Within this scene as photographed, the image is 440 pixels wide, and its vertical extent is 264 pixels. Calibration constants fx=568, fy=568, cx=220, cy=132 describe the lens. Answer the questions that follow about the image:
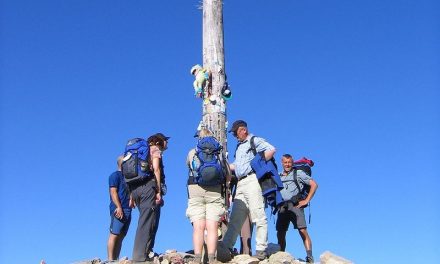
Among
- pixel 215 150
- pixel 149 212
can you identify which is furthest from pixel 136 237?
pixel 215 150

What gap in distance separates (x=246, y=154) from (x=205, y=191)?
3.41ft

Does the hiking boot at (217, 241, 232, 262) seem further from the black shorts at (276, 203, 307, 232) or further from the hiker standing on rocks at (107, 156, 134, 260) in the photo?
the black shorts at (276, 203, 307, 232)

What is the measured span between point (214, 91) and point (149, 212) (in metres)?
3.43

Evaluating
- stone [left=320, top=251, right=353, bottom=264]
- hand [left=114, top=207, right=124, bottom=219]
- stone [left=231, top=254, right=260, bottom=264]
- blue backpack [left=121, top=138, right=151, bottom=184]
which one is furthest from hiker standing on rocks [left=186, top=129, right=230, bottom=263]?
stone [left=320, top=251, right=353, bottom=264]

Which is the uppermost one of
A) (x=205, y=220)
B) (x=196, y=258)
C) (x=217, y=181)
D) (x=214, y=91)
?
(x=214, y=91)

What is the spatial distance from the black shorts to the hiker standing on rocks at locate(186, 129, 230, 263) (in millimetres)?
1928

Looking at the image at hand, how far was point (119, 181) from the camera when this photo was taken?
8930mm

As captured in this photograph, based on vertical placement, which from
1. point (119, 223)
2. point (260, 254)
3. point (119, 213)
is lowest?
point (260, 254)

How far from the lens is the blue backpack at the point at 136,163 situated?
323 inches

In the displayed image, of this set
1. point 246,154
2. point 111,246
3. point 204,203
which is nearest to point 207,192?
point 204,203

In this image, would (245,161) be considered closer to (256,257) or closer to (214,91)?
(256,257)

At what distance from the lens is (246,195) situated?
8.77 meters

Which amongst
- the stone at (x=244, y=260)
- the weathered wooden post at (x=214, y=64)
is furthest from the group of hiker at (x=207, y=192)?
the weathered wooden post at (x=214, y=64)

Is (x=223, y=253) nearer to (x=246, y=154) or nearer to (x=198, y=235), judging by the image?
(x=198, y=235)
